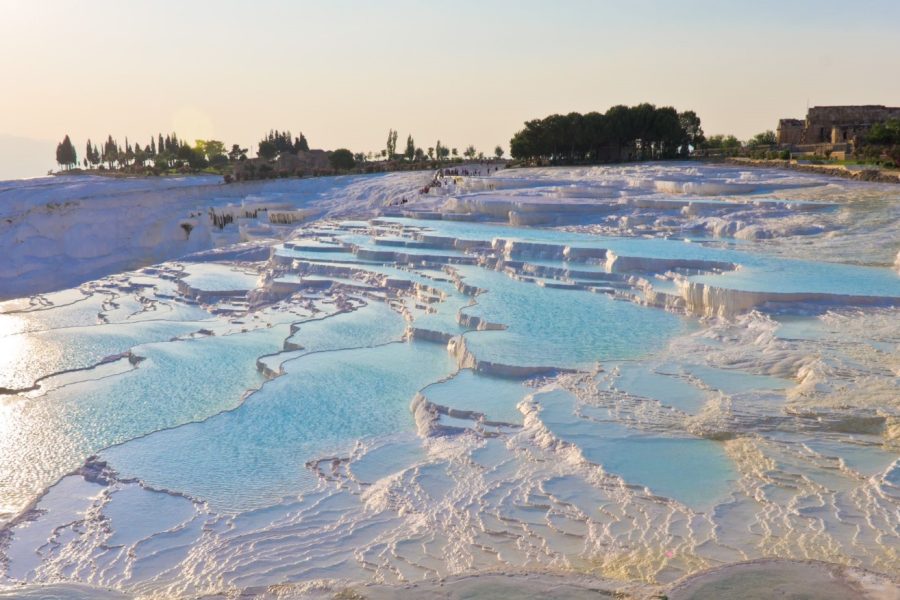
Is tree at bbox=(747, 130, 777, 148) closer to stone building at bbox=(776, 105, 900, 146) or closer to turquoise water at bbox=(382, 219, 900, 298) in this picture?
stone building at bbox=(776, 105, 900, 146)

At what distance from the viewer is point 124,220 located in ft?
96.0

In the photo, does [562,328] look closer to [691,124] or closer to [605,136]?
[605,136]

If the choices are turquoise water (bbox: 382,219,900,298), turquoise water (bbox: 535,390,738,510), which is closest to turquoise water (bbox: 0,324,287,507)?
turquoise water (bbox: 535,390,738,510)

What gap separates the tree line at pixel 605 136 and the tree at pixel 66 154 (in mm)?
23682

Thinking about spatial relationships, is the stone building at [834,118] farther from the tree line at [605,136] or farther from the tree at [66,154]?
the tree at [66,154]

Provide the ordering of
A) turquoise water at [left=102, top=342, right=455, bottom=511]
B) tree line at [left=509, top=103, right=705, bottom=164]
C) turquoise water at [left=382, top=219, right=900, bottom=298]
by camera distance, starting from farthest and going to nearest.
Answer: tree line at [left=509, top=103, right=705, bottom=164]
turquoise water at [left=382, top=219, right=900, bottom=298]
turquoise water at [left=102, top=342, right=455, bottom=511]

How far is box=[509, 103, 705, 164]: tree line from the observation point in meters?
38.8

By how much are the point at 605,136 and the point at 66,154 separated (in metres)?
28.3

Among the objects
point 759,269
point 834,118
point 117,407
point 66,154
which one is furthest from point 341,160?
point 117,407

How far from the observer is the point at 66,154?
4509 cm

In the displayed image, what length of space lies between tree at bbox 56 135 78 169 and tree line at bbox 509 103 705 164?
77.7 ft

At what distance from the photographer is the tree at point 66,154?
147 feet

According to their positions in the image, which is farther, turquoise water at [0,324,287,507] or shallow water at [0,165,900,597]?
Answer: turquoise water at [0,324,287,507]

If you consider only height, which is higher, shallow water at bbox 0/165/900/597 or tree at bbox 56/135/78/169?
tree at bbox 56/135/78/169
